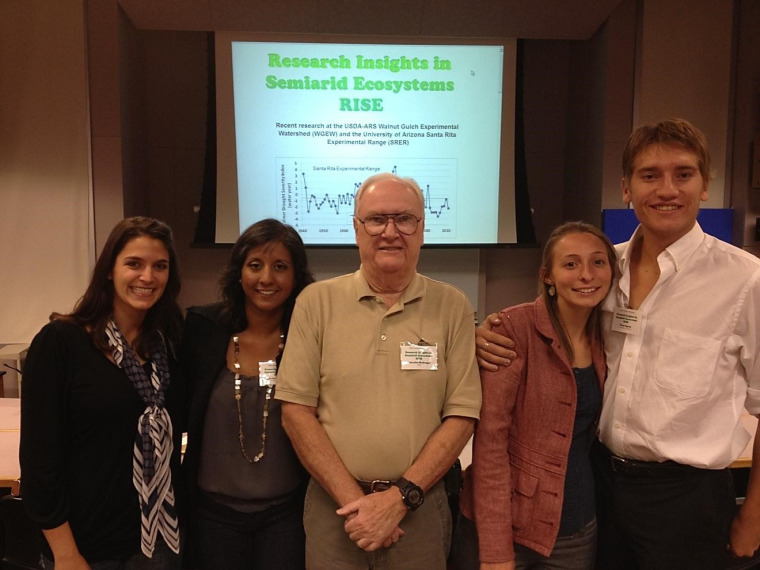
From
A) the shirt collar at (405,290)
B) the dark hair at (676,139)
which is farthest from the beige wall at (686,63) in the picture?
the shirt collar at (405,290)

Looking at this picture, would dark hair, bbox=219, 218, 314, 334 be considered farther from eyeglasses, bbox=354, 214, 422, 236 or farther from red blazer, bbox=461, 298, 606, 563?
red blazer, bbox=461, 298, 606, 563

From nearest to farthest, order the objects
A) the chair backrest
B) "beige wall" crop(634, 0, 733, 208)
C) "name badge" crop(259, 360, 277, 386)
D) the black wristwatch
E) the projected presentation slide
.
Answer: the black wristwatch, "name badge" crop(259, 360, 277, 386), the chair backrest, "beige wall" crop(634, 0, 733, 208), the projected presentation slide

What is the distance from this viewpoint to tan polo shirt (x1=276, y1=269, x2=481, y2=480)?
1436mm

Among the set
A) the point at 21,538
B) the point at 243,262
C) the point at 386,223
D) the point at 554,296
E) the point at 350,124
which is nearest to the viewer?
the point at 386,223

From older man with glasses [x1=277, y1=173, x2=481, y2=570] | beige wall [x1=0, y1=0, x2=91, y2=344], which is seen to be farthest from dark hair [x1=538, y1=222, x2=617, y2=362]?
beige wall [x1=0, y1=0, x2=91, y2=344]

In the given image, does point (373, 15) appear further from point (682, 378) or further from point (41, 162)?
point (682, 378)

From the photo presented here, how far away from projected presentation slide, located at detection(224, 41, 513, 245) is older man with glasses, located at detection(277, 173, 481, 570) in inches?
107

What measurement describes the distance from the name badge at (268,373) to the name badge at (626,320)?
1021mm

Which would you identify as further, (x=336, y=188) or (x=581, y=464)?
(x=336, y=188)

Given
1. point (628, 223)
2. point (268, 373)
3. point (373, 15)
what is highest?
point (373, 15)

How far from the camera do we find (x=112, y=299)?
5.21 ft

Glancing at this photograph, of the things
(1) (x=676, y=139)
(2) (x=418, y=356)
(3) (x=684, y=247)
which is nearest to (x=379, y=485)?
(2) (x=418, y=356)

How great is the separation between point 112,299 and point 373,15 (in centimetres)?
321

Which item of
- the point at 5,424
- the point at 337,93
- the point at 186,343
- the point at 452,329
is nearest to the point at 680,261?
the point at 452,329
